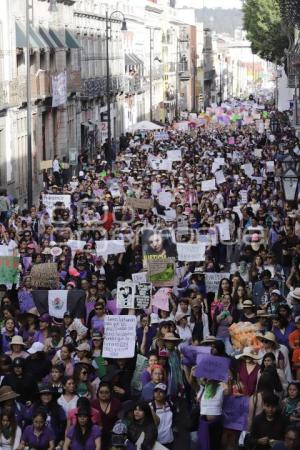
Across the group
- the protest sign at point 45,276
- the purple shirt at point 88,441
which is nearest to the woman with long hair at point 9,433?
the purple shirt at point 88,441

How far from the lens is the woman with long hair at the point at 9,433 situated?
1065 cm

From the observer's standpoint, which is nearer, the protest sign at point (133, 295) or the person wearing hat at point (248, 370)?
the person wearing hat at point (248, 370)

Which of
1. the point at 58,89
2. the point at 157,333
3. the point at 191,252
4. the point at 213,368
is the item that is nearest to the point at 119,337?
the point at 157,333

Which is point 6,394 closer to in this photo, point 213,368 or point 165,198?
point 213,368

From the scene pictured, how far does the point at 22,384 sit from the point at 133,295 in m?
3.69

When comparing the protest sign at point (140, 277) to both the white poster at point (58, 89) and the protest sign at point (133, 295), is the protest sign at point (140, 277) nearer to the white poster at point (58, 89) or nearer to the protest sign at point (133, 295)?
the protest sign at point (133, 295)

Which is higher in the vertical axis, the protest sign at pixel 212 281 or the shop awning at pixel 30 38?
the shop awning at pixel 30 38

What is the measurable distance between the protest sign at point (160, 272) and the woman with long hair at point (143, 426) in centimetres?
733

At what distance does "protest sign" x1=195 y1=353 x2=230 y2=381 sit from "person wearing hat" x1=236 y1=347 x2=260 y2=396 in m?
0.36

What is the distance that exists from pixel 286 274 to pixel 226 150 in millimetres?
28186

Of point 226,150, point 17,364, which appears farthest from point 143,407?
point 226,150

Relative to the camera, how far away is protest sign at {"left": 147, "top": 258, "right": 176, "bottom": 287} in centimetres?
1811

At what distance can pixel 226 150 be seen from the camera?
47.0m

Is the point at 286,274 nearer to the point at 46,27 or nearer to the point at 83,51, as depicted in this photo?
the point at 46,27
